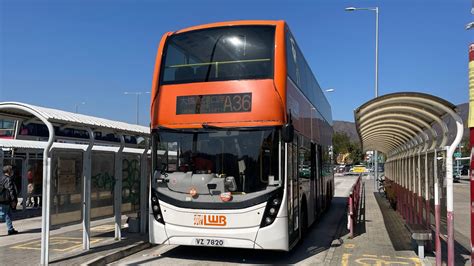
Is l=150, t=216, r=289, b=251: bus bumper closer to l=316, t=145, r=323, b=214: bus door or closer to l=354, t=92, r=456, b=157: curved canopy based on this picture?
l=354, t=92, r=456, b=157: curved canopy

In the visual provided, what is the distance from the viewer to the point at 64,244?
9492mm

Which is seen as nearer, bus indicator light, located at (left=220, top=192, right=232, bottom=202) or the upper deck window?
bus indicator light, located at (left=220, top=192, right=232, bottom=202)

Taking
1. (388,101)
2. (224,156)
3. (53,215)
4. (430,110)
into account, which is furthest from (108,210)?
(430,110)

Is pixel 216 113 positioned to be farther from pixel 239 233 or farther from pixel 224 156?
pixel 239 233

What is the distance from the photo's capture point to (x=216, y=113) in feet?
27.4

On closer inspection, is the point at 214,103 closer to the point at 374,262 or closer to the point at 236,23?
the point at 236,23

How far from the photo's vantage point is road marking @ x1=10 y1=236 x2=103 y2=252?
910 cm

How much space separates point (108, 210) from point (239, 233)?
11.7ft

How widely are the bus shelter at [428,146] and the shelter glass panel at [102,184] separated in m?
5.26

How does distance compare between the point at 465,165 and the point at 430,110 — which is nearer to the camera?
the point at 430,110

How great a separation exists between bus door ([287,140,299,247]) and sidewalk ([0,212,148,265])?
3.24 m

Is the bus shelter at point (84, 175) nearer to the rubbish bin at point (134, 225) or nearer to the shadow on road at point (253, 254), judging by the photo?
the rubbish bin at point (134, 225)

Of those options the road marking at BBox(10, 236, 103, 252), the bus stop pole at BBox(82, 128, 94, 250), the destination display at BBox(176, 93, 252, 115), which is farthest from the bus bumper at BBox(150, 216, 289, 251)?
the road marking at BBox(10, 236, 103, 252)

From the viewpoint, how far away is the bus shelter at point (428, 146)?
7.29 metres
